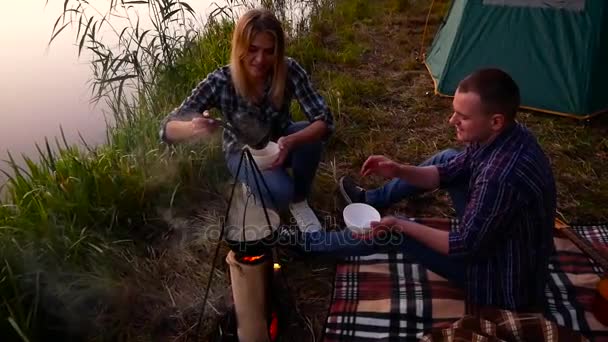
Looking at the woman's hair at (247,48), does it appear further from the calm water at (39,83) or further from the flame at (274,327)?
the calm water at (39,83)

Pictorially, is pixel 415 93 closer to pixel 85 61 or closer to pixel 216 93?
pixel 216 93

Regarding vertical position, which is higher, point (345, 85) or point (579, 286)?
point (345, 85)

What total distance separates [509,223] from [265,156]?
1005mm

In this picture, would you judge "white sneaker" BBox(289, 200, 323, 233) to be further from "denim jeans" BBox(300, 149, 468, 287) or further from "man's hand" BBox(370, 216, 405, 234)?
"man's hand" BBox(370, 216, 405, 234)

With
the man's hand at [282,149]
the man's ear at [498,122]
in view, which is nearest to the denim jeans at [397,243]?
the man's hand at [282,149]

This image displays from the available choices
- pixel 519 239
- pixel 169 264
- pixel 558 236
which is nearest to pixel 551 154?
pixel 558 236

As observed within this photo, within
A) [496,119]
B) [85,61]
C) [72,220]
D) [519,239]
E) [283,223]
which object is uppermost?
[85,61]

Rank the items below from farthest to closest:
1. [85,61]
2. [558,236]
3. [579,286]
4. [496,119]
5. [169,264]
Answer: [85,61]
[558,236]
[169,264]
[579,286]
[496,119]

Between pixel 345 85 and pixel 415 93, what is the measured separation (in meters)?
0.59

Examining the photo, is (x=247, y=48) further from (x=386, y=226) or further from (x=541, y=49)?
(x=541, y=49)

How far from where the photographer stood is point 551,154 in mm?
3094

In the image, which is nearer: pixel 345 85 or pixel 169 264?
pixel 169 264

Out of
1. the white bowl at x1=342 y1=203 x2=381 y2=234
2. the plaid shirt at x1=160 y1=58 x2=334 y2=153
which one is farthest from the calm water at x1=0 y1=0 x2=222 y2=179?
the white bowl at x1=342 y1=203 x2=381 y2=234

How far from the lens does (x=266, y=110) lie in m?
2.32
